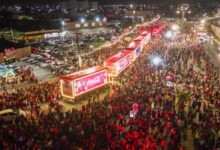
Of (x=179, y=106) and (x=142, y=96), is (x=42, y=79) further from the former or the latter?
(x=179, y=106)

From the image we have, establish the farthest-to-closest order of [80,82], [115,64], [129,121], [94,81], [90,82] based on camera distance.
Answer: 1. [115,64]
2. [94,81]
3. [90,82]
4. [80,82]
5. [129,121]

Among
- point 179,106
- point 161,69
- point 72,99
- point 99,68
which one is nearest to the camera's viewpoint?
point 179,106

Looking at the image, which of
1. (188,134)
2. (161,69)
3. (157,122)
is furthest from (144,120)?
(161,69)

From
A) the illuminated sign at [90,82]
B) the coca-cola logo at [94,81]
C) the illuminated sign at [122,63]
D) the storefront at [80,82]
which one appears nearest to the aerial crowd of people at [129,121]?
the storefront at [80,82]

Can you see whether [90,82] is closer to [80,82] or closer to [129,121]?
[80,82]

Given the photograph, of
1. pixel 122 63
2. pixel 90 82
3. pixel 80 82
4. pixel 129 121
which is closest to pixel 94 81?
pixel 90 82

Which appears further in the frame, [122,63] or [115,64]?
[122,63]

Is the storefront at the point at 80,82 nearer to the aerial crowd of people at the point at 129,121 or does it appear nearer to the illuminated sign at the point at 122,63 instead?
the aerial crowd of people at the point at 129,121
